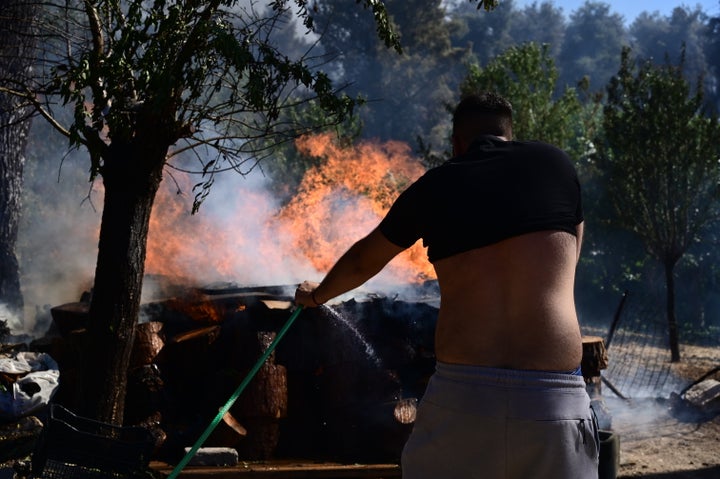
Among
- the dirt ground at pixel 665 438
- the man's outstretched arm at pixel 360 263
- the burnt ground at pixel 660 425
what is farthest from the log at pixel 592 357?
the man's outstretched arm at pixel 360 263

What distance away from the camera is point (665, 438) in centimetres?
794

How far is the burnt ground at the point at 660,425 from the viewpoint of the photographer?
6930mm

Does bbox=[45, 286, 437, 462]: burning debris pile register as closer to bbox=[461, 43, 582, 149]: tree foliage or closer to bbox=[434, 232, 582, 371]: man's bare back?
bbox=[434, 232, 582, 371]: man's bare back

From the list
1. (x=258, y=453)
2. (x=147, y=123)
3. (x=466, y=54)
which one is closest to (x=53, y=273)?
(x=258, y=453)

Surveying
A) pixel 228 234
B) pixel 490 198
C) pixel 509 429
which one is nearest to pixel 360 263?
pixel 490 198

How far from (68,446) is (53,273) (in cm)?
1229

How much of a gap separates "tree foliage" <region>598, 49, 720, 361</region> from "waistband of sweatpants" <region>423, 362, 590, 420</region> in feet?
33.9

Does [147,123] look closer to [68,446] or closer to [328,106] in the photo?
[328,106]

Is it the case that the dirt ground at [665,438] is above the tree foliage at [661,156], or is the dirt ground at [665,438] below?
below

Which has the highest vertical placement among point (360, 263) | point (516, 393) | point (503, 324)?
point (360, 263)

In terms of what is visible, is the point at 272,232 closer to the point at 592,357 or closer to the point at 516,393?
the point at 592,357

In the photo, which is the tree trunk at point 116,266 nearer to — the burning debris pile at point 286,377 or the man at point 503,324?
the burning debris pile at point 286,377

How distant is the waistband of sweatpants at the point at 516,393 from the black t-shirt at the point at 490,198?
43 centimetres

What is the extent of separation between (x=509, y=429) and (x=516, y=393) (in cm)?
12
